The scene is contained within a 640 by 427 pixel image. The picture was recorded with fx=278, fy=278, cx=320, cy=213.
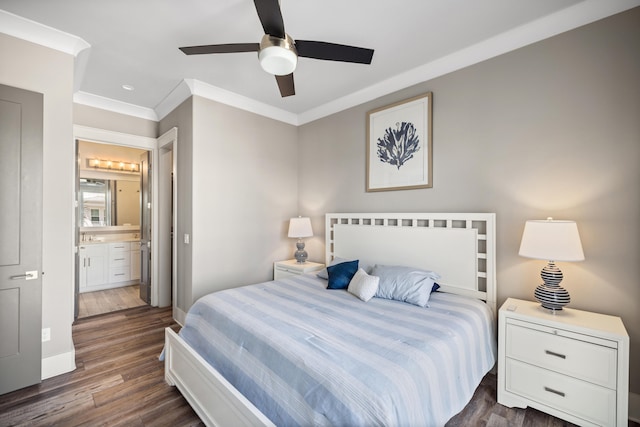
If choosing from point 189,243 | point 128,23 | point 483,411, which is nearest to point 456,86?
point 483,411

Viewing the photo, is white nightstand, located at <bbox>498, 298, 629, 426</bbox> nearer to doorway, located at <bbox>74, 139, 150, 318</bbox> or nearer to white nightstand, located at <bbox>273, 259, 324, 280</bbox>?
white nightstand, located at <bbox>273, 259, 324, 280</bbox>

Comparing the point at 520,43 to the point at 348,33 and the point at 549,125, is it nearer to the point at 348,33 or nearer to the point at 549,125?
the point at 549,125

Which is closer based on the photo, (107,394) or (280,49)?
(280,49)

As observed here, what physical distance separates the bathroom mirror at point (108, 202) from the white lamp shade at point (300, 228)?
4135 millimetres

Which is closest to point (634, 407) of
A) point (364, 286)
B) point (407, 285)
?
point (407, 285)

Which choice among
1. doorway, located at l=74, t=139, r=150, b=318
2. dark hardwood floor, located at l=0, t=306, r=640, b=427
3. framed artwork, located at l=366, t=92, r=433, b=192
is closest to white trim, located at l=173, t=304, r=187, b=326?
dark hardwood floor, located at l=0, t=306, r=640, b=427

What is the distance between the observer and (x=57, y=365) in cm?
240

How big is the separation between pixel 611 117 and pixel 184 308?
434 cm

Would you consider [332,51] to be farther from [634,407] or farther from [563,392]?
[634,407]

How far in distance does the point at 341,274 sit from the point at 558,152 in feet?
6.71

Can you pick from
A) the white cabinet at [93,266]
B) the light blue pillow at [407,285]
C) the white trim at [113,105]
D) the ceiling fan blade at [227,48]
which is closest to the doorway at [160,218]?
the white trim at [113,105]

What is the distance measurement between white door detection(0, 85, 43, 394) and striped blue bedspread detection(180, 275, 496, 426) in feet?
3.98

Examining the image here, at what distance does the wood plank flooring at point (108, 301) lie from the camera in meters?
3.96

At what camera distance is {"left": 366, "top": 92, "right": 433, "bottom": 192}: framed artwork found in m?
2.84
